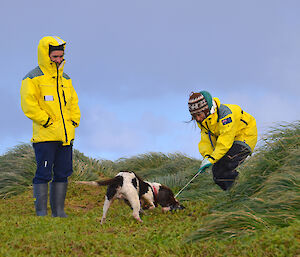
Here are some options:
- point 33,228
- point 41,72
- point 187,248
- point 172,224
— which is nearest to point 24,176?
point 41,72

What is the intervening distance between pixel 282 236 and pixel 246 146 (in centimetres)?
323

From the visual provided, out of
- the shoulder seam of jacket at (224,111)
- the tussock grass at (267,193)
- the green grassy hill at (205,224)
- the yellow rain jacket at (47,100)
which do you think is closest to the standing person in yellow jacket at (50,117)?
the yellow rain jacket at (47,100)

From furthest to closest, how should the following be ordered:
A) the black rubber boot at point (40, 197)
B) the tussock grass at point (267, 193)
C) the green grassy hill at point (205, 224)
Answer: the black rubber boot at point (40, 197) → the tussock grass at point (267, 193) → the green grassy hill at point (205, 224)

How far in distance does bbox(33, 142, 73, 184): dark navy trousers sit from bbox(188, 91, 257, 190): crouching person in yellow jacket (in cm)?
269

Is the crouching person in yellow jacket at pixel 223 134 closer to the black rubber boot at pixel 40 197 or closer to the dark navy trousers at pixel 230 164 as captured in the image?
the dark navy trousers at pixel 230 164

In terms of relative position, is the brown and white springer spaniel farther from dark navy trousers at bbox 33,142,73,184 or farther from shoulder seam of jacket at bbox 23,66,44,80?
shoulder seam of jacket at bbox 23,66,44,80

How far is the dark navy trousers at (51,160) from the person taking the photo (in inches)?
309

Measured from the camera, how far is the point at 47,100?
25.8ft

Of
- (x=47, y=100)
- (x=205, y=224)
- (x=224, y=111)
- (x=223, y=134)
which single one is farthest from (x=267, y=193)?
(x=47, y=100)

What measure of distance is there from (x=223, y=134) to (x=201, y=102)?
0.70 m

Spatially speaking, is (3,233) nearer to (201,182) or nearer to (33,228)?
(33,228)

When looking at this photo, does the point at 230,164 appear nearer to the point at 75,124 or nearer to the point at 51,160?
the point at 75,124

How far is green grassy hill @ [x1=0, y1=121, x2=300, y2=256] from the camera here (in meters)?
4.90

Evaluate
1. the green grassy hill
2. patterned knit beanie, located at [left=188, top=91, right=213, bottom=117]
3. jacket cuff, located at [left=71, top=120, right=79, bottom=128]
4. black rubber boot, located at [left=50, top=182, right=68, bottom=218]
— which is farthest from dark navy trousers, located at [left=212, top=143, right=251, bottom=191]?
black rubber boot, located at [left=50, top=182, right=68, bottom=218]
